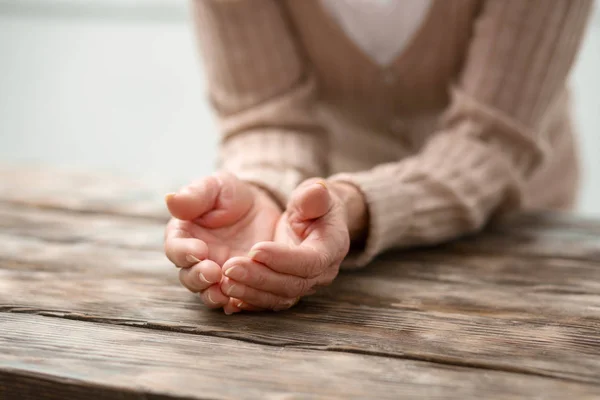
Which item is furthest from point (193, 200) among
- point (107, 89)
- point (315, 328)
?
point (107, 89)

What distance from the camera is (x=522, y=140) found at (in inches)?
32.2

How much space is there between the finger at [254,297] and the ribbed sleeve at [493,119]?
0.22 meters

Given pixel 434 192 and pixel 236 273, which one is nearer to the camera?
pixel 236 273

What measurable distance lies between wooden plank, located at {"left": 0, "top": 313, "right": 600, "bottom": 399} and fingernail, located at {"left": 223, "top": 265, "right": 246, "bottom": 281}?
0.05 m

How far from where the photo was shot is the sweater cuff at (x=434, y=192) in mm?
687

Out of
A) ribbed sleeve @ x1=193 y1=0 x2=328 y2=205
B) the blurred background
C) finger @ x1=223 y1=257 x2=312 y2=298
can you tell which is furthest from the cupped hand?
the blurred background

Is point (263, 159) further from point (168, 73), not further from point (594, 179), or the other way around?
point (594, 179)

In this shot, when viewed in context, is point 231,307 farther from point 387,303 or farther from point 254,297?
point 387,303

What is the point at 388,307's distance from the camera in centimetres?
58

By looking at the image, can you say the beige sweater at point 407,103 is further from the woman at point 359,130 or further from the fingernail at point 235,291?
the fingernail at point 235,291

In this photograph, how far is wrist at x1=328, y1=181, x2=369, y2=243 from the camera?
645 mm

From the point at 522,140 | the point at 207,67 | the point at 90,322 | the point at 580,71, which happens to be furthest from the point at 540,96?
the point at 580,71

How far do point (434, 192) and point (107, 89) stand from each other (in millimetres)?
1283

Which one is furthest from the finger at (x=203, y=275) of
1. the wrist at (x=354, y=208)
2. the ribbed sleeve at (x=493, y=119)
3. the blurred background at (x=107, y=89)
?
the blurred background at (x=107, y=89)
